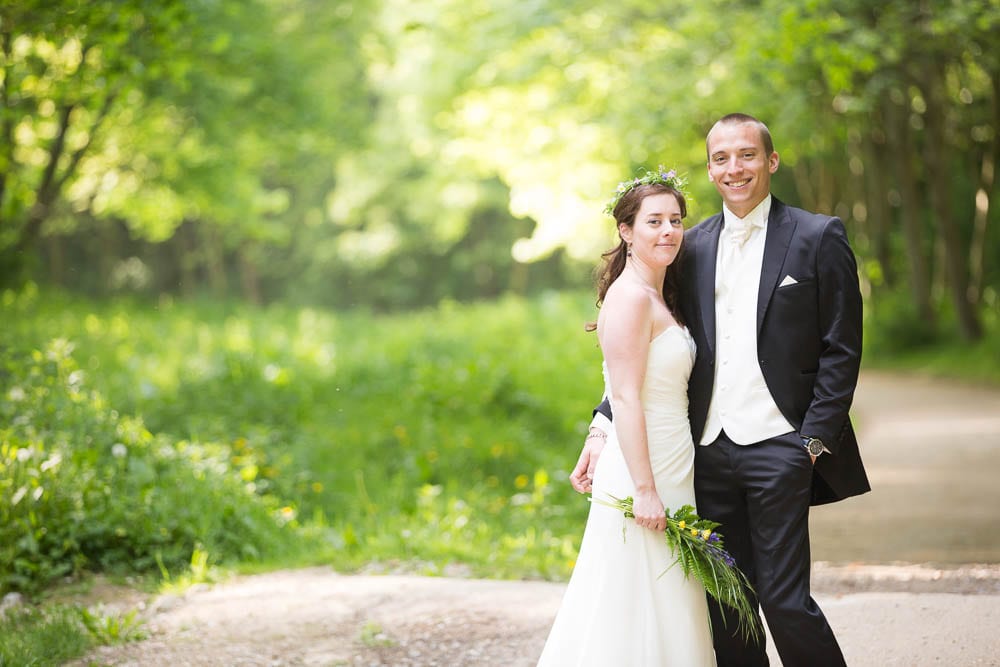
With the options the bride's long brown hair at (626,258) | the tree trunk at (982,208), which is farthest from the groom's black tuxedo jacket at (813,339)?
the tree trunk at (982,208)

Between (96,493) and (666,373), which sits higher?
(666,373)

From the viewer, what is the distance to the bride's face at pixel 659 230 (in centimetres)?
394

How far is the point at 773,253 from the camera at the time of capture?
3.95m

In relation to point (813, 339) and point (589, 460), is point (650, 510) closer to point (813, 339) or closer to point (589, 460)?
point (589, 460)

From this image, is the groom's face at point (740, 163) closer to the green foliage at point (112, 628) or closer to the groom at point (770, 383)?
the groom at point (770, 383)

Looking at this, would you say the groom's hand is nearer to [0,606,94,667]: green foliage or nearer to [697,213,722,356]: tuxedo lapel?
[697,213,722,356]: tuxedo lapel

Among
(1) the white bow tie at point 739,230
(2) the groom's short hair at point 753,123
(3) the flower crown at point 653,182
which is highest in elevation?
(2) the groom's short hair at point 753,123

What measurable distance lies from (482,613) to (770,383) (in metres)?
2.52

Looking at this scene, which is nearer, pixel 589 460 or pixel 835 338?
pixel 835 338

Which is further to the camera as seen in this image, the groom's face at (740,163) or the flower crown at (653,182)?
the flower crown at (653,182)

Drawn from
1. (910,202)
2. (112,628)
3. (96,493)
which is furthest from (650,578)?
(910,202)

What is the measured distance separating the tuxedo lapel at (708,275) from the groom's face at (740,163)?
0.18m

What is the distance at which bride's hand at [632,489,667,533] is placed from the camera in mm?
3838

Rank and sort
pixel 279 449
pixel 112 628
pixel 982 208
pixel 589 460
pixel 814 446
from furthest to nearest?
pixel 982 208, pixel 279 449, pixel 112 628, pixel 589 460, pixel 814 446
